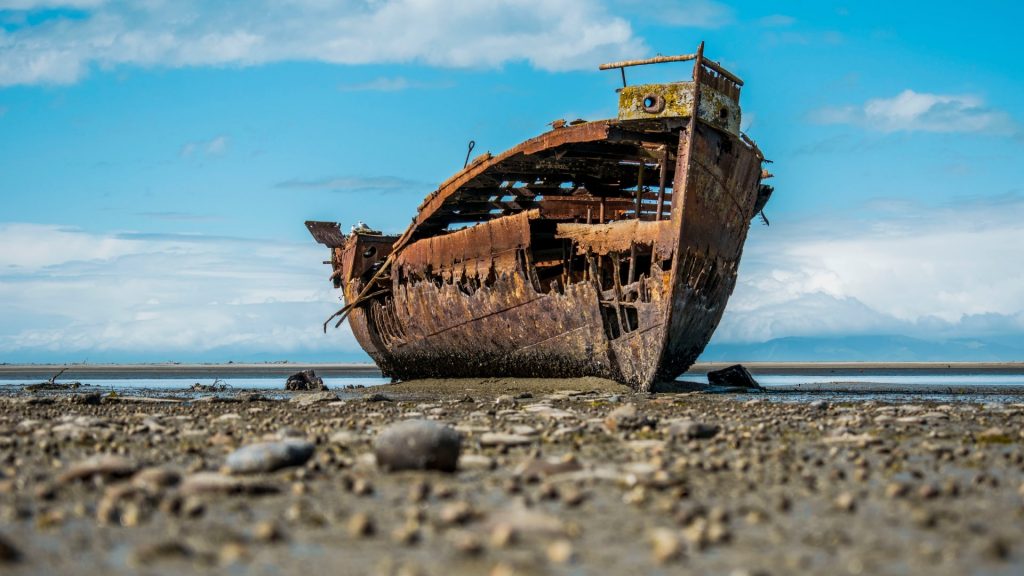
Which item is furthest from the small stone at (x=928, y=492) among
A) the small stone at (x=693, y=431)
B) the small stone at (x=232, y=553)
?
the small stone at (x=232, y=553)

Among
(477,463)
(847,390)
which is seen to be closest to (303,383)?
(847,390)

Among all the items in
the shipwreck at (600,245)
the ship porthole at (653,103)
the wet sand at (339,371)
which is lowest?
the wet sand at (339,371)

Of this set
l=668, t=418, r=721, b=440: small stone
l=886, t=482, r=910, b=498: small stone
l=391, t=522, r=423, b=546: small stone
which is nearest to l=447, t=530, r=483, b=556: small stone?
l=391, t=522, r=423, b=546: small stone

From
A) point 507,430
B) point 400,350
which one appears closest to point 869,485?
point 507,430

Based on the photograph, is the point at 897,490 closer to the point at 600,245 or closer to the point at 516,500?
the point at 516,500

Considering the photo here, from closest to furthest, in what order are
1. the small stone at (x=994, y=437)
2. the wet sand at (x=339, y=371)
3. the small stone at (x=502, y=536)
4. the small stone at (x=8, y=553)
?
the small stone at (x=8, y=553), the small stone at (x=502, y=536), the small stone at (x=994, y=437), the wet sand at (x=339, y=371)

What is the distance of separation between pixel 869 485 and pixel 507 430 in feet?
11.1

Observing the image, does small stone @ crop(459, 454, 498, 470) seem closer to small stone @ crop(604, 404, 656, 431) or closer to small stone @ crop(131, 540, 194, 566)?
small stone @ crop(604, 404, 656, 431)

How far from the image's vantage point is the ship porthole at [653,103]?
15328 mm

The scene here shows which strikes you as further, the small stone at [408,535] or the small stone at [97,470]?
the small stone at [97,470]

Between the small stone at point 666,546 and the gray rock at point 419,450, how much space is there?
208cm

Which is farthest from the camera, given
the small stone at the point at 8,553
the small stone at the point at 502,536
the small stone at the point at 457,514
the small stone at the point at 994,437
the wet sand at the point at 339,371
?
the wet sand at the point at 339,371

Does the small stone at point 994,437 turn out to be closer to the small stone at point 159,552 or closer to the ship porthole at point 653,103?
the small stone at point 159,552

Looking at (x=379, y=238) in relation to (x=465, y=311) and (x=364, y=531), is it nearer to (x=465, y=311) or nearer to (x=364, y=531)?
(x=465, y=311)
